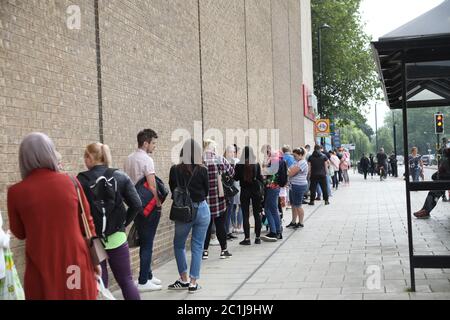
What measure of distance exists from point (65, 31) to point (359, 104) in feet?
132

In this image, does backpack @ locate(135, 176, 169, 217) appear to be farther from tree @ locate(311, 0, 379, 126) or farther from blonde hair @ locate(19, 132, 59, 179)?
tree @ locate(311, 0, 379, 126)

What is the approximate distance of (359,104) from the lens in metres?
44.9

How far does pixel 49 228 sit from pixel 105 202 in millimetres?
1228

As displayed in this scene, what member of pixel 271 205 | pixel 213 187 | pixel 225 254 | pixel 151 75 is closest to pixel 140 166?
pixel 213 187

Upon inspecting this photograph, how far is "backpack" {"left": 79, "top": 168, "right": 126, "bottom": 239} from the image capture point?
4973 millimetres

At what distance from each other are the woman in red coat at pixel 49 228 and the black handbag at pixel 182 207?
299 centimetres

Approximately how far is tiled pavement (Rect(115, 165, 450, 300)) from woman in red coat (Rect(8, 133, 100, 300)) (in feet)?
9.53

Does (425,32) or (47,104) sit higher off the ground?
(425,32)

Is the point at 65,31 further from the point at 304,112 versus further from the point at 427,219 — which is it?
the point at 304,112

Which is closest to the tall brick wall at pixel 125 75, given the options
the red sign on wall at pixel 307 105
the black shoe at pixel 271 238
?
the black shoe at pixel 271 238

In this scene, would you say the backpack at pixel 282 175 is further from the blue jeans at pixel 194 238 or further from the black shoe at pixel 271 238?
the blue jeans at pixel 194 238

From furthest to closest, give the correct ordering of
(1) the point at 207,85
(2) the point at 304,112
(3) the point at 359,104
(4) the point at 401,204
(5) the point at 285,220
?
(3) the point at 359,104 < (2) the point at 304,112 < (4) the point at 401,204 < (5) the point at 285,220 < (1) the point at 207,85

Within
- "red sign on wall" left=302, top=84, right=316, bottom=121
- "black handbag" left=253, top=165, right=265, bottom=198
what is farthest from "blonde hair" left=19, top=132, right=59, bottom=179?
"red sign on wall" left=302, top=84, right=316, bottom=121
